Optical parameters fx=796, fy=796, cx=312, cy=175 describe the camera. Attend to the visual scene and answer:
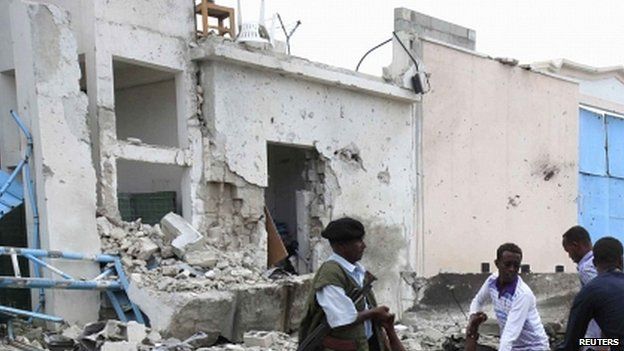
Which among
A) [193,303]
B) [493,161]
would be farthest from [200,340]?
[493,161]

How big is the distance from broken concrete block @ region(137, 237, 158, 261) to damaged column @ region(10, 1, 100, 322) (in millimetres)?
450

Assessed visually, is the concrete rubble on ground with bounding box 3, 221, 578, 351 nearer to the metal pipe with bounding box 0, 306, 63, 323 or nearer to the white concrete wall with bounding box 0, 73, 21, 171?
the metal pipe with bounding box 0, 306, 63, 323

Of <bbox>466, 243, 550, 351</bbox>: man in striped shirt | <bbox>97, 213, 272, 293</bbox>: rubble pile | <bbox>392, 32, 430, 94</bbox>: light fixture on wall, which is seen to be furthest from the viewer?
<bbox>392, 32, 430, 94</bbox>: light fixture on wall

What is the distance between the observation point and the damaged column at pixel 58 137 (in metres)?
8.17

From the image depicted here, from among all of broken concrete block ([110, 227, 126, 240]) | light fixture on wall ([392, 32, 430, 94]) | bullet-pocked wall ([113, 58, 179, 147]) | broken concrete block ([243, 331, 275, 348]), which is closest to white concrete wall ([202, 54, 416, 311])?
light fixture on wall ([392, 32, 430, 94])

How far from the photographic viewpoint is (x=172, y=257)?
8.88 m

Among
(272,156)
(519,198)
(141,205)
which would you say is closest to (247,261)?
(141,205)

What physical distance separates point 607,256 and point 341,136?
24.2 ft

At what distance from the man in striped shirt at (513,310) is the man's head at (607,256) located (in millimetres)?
464

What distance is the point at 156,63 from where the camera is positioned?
31.1 ft

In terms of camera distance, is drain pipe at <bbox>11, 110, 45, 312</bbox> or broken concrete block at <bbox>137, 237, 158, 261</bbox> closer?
drain pipe at <bbox>11, 110, 45, 312</bbox>

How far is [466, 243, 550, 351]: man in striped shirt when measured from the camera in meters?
4.64

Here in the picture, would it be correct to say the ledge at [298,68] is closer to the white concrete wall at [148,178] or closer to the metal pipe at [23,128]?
the white concrete wall at [148,178]

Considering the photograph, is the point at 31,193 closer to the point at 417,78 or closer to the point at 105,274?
the point at 105,274
